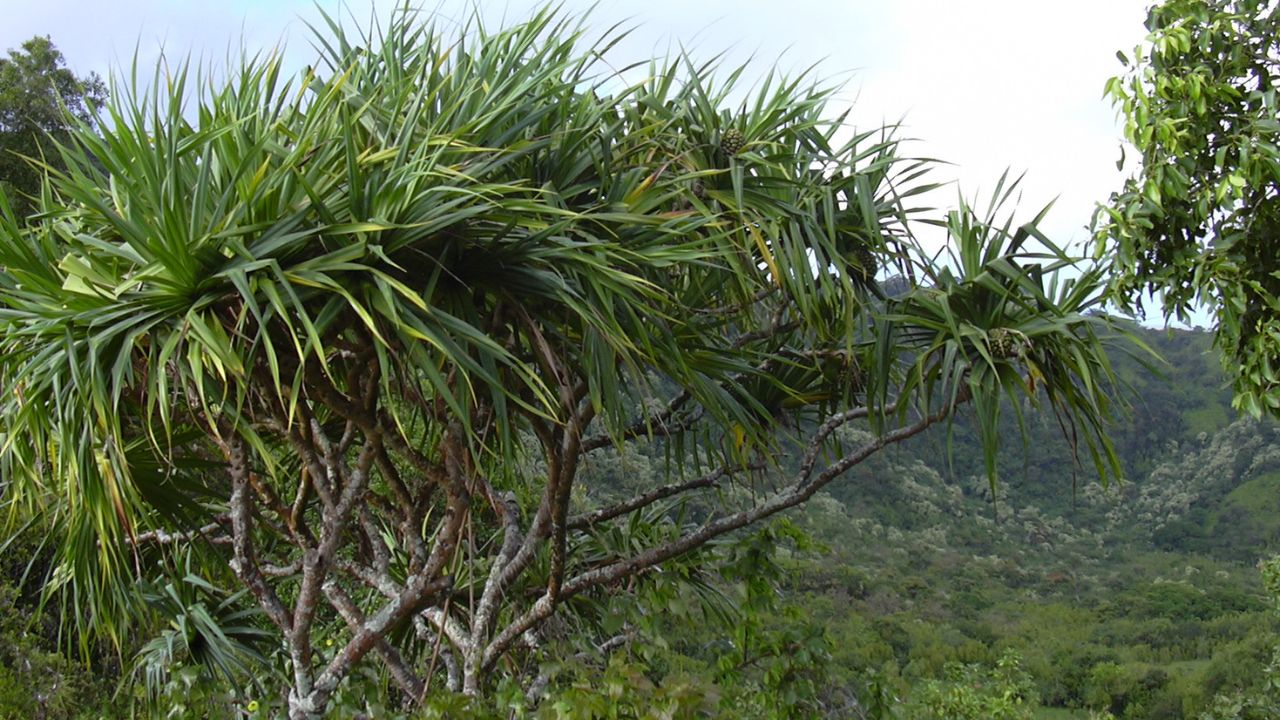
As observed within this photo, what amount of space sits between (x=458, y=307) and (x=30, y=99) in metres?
9.40

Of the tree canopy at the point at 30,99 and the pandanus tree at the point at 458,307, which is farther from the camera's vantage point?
the tree canopy at the point at 30,99

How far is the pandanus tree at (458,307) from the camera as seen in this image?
2.53 meters

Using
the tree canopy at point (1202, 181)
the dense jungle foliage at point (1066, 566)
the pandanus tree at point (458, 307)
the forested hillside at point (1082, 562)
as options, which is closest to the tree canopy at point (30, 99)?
the dense jungle foliage at point (1066, 566)

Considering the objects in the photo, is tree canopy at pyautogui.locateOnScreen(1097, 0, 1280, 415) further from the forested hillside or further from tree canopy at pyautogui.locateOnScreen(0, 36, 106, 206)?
the forested hillside

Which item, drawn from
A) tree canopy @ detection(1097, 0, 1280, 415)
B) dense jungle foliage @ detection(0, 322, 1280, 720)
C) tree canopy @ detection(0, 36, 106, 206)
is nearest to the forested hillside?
dense jungle foliage @ detection(0, 322, 1280, 720)

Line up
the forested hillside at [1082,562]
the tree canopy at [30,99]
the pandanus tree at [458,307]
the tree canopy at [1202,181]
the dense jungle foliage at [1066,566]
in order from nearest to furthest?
the pandanus tree at [458,307], the tree canopy at [1202,181], the tree canopy at [30,99], the dense jungle foliage at [1066,566], the forested hillside at [1082,562]

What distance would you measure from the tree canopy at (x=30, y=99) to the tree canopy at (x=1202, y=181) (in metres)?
8.86

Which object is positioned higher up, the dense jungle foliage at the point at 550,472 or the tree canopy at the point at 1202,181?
the tree canopy at the point at 1202,181

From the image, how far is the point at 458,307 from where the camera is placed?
2771 millimetres

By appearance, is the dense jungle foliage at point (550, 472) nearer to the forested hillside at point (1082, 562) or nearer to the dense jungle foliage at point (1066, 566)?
the dense jungle foliage at point (1066, 566)

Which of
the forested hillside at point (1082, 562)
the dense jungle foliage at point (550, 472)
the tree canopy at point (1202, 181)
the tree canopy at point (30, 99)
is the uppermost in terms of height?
the tree canopy at point (30, 99)

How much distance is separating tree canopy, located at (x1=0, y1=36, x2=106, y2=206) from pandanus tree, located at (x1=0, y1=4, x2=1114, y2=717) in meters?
7.38

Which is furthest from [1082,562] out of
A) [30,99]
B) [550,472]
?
[550,472]

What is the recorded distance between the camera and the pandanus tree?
253 cm
